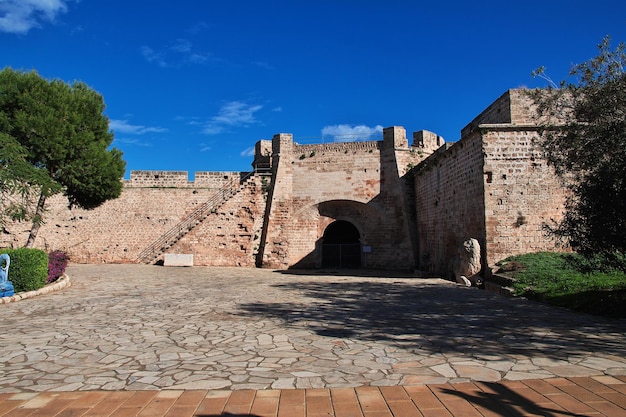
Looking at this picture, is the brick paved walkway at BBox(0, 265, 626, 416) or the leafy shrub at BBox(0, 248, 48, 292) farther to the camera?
the leafy shrub at BBox(0, 248, 48, 292)

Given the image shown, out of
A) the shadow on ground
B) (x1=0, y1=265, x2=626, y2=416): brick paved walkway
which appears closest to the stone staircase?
(x1=0, y1=265, x2=626, y2=416): brick paved walkway

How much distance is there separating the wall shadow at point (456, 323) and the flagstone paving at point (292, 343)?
0.02 meters

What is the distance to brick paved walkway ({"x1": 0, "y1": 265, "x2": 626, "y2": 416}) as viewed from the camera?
3.25 meters

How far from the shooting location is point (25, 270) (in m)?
9.98

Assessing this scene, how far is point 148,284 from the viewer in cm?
1255

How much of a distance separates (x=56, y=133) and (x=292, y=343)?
12.8m

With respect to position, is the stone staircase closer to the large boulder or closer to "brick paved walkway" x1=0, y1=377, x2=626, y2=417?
the large boulder

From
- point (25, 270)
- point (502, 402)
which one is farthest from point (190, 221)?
point (502, 402)

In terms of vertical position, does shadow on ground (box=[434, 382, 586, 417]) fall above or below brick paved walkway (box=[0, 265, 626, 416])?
above

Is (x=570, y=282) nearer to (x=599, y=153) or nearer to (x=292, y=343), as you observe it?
(x=599, y=153)

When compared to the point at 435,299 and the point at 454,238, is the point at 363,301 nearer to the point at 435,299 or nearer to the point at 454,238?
the point at 435,299

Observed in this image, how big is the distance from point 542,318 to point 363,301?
361cm

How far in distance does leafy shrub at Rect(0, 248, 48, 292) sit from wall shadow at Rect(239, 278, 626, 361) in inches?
229

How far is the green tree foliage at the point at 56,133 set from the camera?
13383 millimetres
